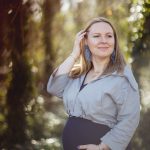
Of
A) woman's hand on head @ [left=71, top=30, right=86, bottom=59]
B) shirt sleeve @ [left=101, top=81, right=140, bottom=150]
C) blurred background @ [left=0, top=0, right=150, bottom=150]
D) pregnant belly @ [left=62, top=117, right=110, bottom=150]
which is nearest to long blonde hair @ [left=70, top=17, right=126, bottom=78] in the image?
woman's hand on head @ [left=71, top=30, right=86, bottom=59]

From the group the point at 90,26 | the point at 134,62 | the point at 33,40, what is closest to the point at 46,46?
the point at 33,40

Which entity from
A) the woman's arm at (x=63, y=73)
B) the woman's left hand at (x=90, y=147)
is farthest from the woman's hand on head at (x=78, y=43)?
the woman's left hand at (x=90, y=147)

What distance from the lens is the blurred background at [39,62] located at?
548 cm

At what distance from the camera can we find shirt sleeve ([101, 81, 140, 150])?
277 centimetres

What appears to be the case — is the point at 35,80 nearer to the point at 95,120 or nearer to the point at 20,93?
the point at 20,93

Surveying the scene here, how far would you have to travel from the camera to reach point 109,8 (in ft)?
21.3

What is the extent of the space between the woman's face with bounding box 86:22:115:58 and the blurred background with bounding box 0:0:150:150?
2.26 metres

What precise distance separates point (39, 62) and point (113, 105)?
3462 millimetres

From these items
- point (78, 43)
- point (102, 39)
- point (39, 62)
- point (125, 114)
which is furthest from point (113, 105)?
point (39, 62)

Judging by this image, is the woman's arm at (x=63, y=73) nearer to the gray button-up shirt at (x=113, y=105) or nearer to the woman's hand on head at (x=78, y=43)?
the woman's hand on head at (x=78, y=43)

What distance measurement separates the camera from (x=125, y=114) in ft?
9.12

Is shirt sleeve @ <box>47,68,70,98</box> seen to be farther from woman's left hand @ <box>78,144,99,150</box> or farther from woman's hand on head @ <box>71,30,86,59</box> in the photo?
woman's left hand @ <box>78,144,99,150</box>

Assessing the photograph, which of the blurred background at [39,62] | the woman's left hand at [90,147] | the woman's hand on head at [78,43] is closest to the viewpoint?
the woman's left hand at [90,147]

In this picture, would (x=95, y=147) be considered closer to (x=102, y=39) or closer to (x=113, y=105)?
(x=113, y=105)
